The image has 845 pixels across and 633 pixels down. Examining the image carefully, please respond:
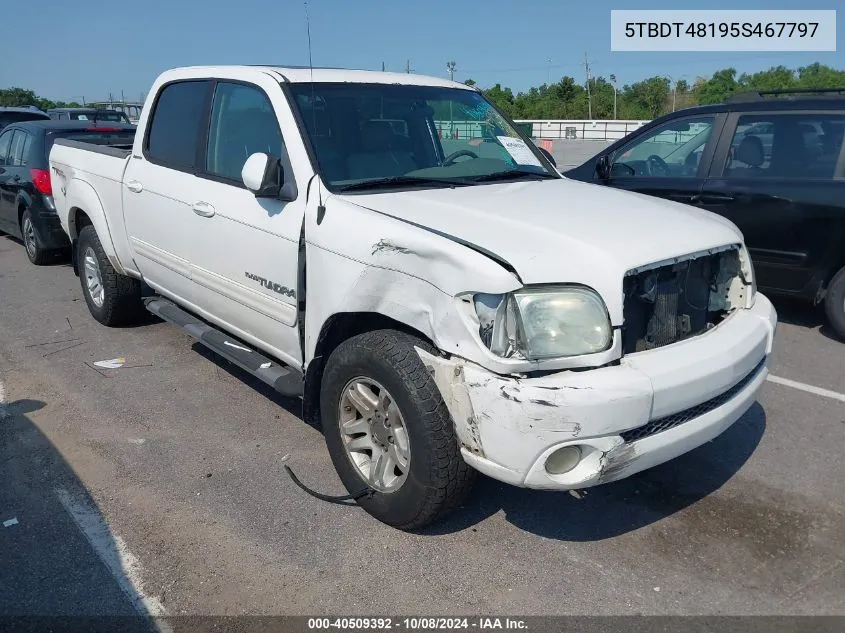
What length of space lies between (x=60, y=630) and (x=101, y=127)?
715 cm

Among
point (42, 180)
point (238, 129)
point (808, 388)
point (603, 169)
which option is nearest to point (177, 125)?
point (238, 129)

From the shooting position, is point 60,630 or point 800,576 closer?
point 60,630

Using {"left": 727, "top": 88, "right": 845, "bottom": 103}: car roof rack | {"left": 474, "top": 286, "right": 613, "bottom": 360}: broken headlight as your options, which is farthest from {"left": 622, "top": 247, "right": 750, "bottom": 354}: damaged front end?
{"left": 727, "top": 88, "right": 845, "bottom": 103}: car roof rack

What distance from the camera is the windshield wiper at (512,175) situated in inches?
153

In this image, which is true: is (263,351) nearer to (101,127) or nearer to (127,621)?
(127,621)

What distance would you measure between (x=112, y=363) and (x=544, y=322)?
381cm

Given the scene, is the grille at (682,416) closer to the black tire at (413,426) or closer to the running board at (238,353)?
the black tire at (413,426)

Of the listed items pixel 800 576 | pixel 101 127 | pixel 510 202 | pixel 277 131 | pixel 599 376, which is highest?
pixel 101 127

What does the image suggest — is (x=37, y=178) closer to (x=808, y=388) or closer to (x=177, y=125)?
(x=177, y=125)

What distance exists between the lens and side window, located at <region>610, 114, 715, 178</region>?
639 centimetres

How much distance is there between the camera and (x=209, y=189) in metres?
4.05

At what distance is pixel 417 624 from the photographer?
104 inches

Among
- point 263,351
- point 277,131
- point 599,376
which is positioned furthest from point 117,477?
point 599,376

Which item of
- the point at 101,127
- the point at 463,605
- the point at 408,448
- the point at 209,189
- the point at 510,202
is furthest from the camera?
the point at 101,127
